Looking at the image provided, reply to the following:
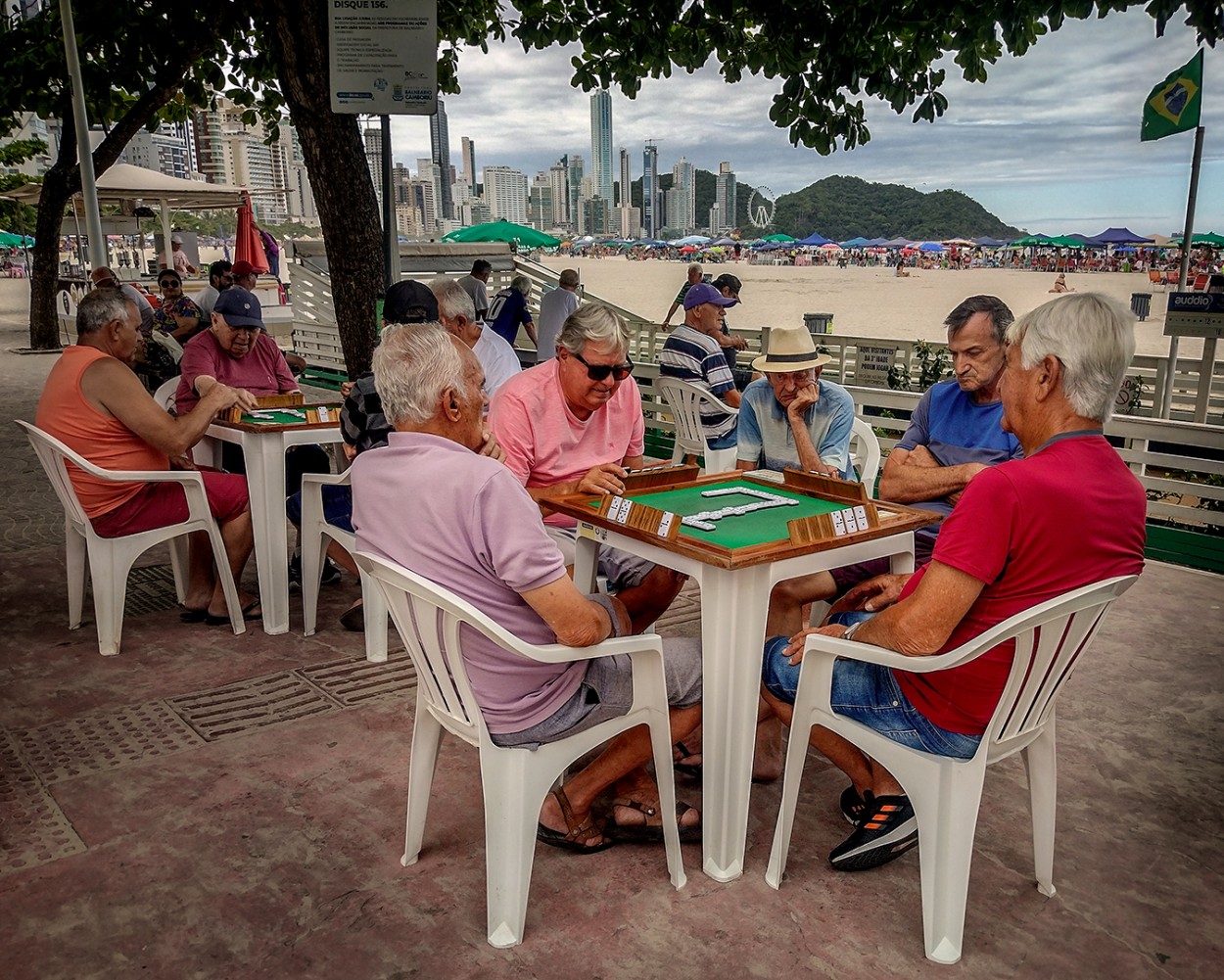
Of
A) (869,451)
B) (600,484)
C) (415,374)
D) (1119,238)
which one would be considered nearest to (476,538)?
(415,374)

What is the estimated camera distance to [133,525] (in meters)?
4.17

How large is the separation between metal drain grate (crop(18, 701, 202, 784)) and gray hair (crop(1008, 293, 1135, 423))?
2990 millimetres

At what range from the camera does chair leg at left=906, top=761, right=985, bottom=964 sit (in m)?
2.19

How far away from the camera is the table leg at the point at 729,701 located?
241 centimetres

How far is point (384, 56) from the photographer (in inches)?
185

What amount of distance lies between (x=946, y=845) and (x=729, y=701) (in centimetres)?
62

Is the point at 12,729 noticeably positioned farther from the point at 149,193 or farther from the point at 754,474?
the point at 149,193

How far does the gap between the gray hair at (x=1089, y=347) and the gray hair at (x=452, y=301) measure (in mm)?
3292

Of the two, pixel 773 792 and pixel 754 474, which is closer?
pixel 773 792

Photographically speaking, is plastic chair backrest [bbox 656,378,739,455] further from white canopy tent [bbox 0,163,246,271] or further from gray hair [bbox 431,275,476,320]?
white canopy tent [bbox 0,163,246,271]

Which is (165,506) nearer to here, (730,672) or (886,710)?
(730,672)

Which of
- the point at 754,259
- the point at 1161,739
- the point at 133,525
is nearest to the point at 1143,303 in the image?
the point at 1161,739

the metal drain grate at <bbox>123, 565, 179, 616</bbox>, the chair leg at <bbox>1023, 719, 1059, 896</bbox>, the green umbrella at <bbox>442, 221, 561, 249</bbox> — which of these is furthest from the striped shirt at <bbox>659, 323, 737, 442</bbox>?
the green umbrella at <bbox>442, 221, 561, 249</bbox>

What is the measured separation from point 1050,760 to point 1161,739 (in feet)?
4.05
